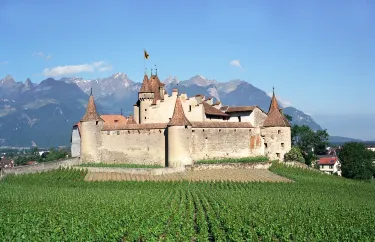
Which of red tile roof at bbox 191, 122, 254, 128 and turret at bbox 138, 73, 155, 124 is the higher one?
turret at bbox 138, 73, 155, 124

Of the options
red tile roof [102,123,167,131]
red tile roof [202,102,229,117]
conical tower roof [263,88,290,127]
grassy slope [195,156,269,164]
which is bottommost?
grassy slope [195,156,269,164]

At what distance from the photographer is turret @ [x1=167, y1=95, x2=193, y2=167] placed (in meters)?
54.3

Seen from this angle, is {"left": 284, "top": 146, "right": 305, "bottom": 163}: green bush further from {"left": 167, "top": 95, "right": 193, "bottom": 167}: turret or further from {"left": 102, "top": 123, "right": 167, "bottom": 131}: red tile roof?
{"left": 102, "top": 123, "right": 167, "bottom": 131}: red tile roof

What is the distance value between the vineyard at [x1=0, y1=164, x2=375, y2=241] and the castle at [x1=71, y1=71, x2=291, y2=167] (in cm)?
684

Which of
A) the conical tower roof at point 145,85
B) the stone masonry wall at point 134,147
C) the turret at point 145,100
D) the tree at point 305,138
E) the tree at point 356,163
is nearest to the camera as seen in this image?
the stone masonry wall at point 134,147

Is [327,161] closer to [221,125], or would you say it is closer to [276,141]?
[276,141]

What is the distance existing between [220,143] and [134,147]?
9.68 meters

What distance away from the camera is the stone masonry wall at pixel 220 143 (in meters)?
56.8

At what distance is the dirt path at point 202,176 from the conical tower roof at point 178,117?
5.20 meters

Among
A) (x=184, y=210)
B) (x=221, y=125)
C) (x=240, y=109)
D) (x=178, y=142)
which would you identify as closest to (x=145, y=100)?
(x=178, y=142)

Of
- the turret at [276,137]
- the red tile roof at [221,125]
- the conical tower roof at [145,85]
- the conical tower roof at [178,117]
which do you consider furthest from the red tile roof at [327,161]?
the conical tower roof at [178,117]

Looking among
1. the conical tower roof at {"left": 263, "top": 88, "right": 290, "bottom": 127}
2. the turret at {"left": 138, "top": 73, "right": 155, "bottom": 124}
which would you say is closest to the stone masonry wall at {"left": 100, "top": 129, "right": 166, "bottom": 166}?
the turret at {"left": 138, "top": 73, "right": 155, "bottom": 124}

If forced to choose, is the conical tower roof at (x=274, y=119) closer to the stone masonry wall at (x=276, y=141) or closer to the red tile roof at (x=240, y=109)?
the stone masonry wall at (x=276, y=141)

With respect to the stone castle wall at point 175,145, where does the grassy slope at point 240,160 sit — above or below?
below
